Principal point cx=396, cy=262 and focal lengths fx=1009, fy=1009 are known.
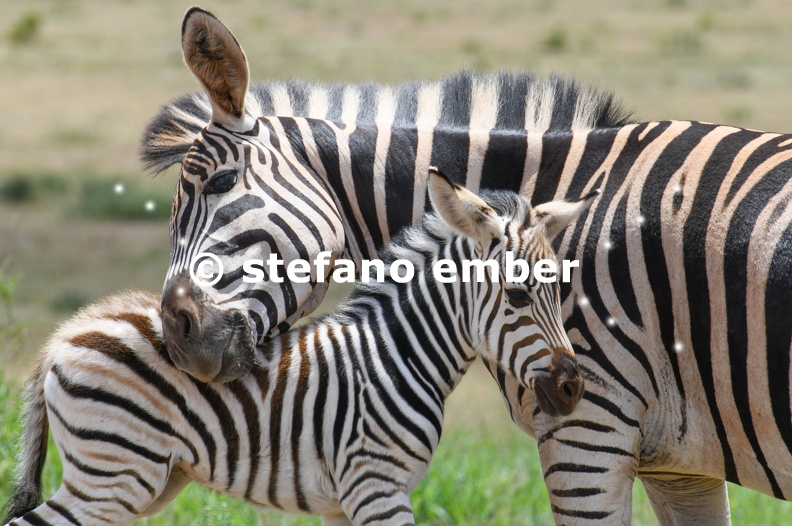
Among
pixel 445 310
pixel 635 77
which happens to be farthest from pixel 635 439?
pixel 635 77

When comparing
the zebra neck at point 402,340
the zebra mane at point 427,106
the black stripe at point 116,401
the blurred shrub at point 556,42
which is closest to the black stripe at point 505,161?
the zebra mane at point 427,106

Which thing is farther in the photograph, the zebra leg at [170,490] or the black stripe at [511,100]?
the black stripe at [511,100]

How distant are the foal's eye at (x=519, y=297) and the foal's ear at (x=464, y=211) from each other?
0.23m

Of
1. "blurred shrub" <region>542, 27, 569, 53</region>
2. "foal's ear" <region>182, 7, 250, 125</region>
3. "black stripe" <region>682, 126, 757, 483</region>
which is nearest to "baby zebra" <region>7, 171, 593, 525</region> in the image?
"black stripe" <region>682, 126, 757, 483</region>

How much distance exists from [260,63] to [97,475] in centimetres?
2945

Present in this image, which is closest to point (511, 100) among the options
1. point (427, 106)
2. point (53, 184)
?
point (427, 106)

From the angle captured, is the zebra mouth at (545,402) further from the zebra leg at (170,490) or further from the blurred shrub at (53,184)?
the blurred shrub at (53,184)

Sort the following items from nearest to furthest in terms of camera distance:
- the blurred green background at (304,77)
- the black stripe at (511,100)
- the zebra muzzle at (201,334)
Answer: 1. the zebra muzzle at (201,334)
2. the black stripe at (511,100)
3. the blurred green background at (304,77)

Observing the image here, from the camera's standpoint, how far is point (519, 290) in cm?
393

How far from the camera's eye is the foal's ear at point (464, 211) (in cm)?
387

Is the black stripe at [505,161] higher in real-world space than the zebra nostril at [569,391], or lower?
higher

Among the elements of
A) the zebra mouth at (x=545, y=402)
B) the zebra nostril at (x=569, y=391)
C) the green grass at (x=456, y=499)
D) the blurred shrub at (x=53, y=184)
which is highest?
the blurred shrub at (x=53, y=184)

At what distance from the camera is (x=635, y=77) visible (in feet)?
104

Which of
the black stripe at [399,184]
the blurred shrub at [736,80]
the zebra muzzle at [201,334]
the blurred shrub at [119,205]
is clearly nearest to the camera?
the zebra muzzle at [201,334]
